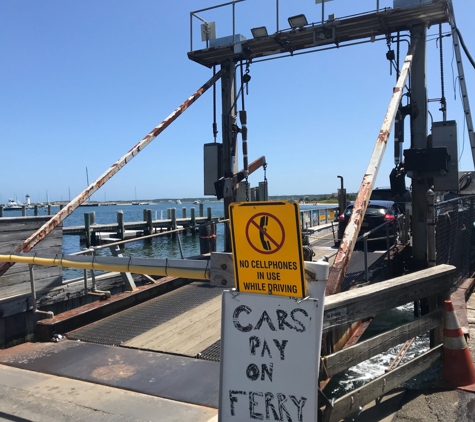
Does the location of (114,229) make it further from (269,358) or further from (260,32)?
(269,358)

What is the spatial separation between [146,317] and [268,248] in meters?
4.47

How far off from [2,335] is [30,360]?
1318mm

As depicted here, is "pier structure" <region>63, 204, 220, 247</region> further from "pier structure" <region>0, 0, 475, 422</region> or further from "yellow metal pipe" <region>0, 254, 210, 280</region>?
"yellow metal pipe" <region>0, 254, 210, 280</region>

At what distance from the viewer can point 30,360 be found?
199 inches

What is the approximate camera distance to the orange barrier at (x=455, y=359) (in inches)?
161

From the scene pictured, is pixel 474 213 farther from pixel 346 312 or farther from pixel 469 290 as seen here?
pixel 346 312

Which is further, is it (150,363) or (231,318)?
(150,363)

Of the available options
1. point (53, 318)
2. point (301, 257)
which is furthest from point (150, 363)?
point (301, 257)

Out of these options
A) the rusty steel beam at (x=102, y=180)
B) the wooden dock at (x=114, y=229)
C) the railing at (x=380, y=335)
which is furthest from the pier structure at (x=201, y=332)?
the wooden dock at (x=114, y=229)

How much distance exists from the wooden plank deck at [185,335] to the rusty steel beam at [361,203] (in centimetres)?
203

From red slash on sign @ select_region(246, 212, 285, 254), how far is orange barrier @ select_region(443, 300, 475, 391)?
247 centimetres

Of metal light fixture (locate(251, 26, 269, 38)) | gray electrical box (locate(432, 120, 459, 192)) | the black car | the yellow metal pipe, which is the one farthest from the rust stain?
the black car

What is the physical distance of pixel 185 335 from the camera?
590 centimetres

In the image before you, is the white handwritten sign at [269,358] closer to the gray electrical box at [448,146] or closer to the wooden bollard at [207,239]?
the gray electrical box at [448,146]
